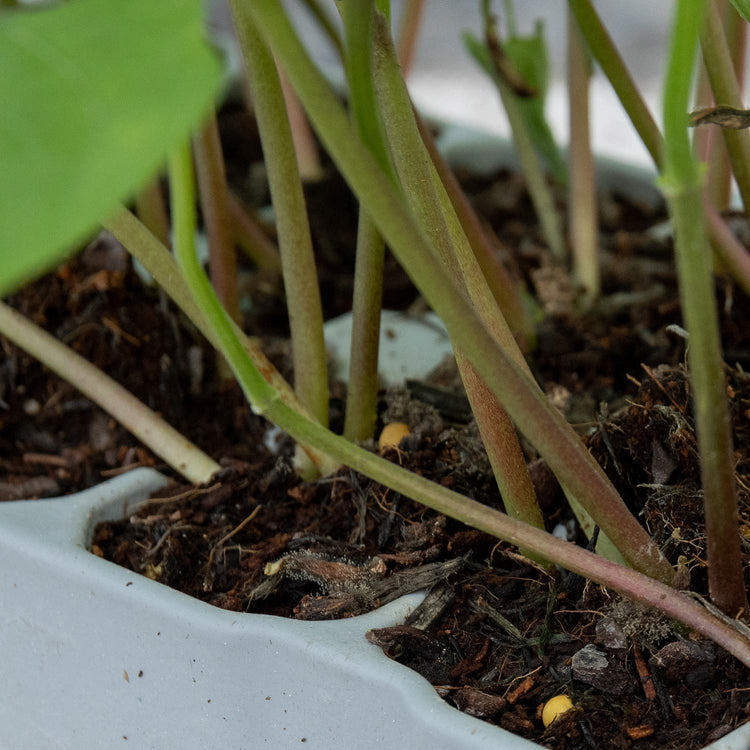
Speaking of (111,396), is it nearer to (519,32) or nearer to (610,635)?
(610,635)

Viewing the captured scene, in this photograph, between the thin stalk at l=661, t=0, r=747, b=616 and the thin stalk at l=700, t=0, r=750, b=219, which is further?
the thin stalk at l=700, t=0, r=750, b=219

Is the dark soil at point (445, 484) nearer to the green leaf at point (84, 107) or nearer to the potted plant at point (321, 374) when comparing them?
the potted plant at point (321, 374)

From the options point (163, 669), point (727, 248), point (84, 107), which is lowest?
point (163, 669)

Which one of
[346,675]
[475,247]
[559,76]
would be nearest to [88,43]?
[346,675]

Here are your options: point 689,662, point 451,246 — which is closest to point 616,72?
point 451,246

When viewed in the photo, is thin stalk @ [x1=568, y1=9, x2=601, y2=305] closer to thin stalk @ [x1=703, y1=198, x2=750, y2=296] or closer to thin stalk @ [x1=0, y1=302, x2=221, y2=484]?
thin stalk @ [x1=703, y1=198, x2=750, y2=296]

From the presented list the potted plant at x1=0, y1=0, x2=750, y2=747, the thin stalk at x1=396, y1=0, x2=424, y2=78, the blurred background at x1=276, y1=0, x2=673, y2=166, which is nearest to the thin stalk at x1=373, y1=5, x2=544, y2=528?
the potted plant at x1=0, y1=0, x2=750, y2=747

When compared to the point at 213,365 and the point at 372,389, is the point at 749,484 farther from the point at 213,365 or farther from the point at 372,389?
the point at 213,365

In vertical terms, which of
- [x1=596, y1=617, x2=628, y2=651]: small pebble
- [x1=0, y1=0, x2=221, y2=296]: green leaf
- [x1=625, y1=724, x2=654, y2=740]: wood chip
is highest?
[x1=0, y1=0, x2=221, y2=296]: green leaf
